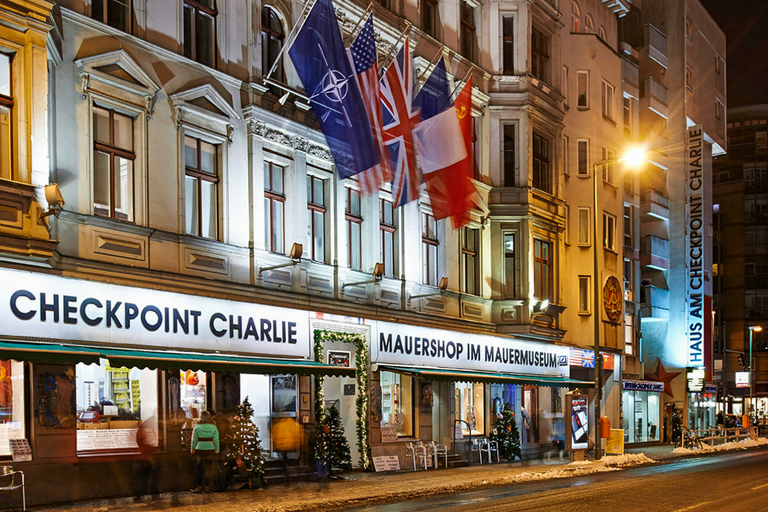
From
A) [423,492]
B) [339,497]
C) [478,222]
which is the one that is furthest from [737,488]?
[478,222]

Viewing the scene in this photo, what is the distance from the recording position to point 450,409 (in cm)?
2970

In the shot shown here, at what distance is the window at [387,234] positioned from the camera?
89.2ft

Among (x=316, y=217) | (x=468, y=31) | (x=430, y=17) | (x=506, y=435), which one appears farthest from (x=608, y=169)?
(x=316, y=217)

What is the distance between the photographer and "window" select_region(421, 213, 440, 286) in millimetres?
29047

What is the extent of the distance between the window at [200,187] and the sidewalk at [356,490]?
19.7 ft

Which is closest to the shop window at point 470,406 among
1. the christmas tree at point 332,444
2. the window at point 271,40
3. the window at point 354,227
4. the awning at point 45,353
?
the window at point 354,227

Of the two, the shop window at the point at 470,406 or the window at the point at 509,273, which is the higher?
the window at the point at 509,273

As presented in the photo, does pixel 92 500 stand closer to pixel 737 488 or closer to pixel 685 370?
pixel 737 488

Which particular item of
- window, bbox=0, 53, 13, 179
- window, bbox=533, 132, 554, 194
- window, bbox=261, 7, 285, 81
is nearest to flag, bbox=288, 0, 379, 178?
window, bbox=261, 7, 285, 81

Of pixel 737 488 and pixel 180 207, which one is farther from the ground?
pixel 180 207

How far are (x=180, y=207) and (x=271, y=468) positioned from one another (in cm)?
653

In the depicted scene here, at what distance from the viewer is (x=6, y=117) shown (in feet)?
53.1

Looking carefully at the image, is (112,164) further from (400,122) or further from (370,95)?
(400,122)

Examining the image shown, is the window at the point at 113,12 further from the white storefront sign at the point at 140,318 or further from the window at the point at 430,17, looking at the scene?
the window at the point at 430,17
